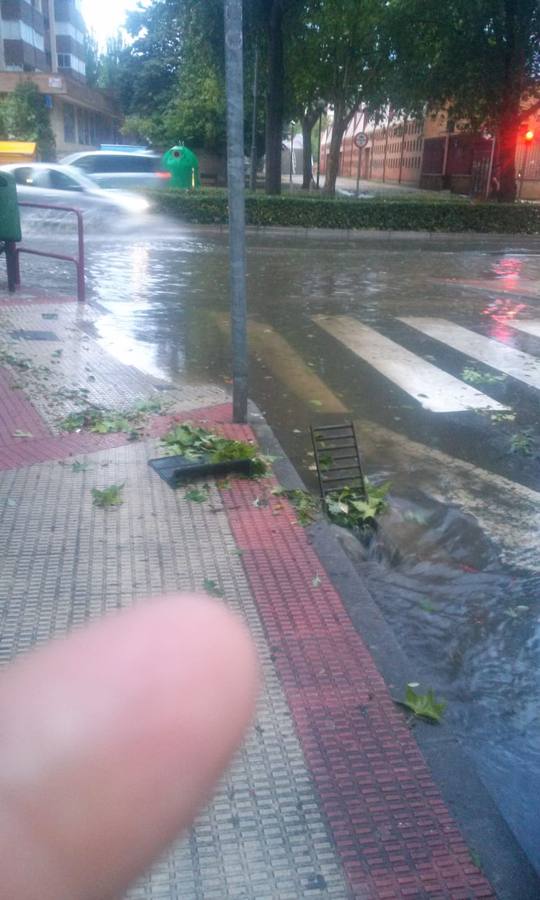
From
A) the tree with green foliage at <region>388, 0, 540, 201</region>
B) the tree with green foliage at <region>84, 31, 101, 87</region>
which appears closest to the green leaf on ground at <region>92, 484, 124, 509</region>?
the tree with green foliage at <region>388, 0, 540, 201</region>

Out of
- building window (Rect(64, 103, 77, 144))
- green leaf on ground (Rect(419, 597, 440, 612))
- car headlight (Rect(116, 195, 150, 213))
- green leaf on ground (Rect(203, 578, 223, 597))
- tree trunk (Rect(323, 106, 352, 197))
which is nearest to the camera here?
green leaf on ground (Rect(203, 578, 223, 597))

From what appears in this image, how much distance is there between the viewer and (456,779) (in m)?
3.16

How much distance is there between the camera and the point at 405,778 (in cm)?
313

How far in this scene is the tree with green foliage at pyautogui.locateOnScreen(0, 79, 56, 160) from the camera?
41.8 metres

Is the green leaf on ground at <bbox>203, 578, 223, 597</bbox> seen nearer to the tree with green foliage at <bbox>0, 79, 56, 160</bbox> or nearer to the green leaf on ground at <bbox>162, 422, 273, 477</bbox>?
the green leaf on ground at <bbox>162, 422, 273, 477</bbox>

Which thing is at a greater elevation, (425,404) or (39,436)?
(39,436)

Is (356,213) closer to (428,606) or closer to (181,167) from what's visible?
(181,167)

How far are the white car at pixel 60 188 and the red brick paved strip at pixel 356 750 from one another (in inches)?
772

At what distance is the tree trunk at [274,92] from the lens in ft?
83.7

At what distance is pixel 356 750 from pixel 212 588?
137 centimetres

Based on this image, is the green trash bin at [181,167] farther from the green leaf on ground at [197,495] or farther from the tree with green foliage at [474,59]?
the green leaf on ground at [197,495]

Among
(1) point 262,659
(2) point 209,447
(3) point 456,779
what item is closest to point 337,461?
(2) point 209,447

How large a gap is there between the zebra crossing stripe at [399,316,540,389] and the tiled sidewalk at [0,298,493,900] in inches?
172

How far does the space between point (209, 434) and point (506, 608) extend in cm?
256
